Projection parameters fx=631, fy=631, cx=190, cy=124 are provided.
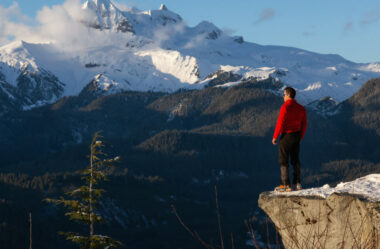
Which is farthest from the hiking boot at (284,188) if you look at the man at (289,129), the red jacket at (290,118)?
the red jacket at (290,118)

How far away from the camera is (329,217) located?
75.5 feet

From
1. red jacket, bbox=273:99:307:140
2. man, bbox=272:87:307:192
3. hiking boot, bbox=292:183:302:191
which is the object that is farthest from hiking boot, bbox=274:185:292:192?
red jacket, bbox=273:99:307:140

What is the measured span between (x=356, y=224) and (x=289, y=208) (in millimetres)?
3362

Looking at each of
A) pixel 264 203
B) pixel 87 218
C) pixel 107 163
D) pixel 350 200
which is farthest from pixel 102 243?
pixel 350 200

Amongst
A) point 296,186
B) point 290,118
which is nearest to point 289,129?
point 290,118

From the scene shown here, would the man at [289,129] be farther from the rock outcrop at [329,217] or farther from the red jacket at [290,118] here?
the rock outcrop at [329,217]

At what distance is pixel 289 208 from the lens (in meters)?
24.8

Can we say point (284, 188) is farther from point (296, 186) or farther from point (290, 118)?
point (290, 118)

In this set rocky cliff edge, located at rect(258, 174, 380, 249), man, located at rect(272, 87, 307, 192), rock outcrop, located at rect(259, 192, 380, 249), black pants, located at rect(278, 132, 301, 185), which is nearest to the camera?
rock outcrop, located at rect(259, 192, 380, 249)

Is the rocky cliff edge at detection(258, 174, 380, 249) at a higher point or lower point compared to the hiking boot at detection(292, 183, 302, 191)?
lower

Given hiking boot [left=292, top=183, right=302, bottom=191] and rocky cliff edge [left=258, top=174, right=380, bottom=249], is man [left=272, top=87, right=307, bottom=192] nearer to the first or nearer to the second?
hiking boot [left=292, top=183, right=302, bottom=191]

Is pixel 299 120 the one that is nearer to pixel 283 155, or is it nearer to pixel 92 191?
pixel 283 155

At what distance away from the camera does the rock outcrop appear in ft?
69.0

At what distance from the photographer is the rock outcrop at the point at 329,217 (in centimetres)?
2103
